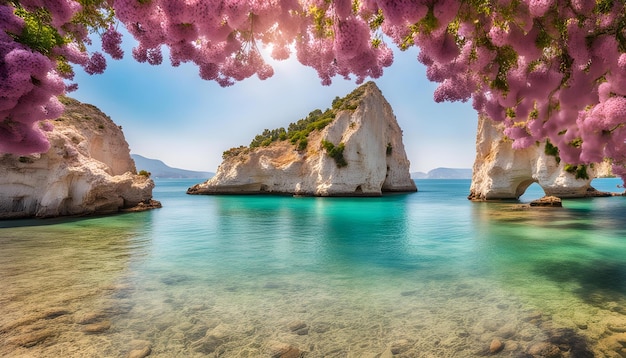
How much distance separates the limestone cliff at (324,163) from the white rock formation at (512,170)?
1728 centimetres

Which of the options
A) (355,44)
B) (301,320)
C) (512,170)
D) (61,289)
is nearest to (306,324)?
(301,320)

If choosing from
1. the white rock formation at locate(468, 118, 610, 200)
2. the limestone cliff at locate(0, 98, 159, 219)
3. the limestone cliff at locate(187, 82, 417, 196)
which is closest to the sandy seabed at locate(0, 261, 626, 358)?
the limestone cliff at locate(0, 98, 159, 219)

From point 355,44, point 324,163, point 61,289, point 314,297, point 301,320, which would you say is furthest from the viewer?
point 324,163

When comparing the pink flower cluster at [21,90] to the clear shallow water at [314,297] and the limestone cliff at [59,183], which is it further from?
the limestone cliff at [59,183]

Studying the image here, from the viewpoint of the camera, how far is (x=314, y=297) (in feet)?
27.4

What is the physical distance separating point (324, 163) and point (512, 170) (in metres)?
28.2

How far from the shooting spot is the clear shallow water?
5801 mm

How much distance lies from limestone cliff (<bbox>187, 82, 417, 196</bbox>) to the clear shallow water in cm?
3671

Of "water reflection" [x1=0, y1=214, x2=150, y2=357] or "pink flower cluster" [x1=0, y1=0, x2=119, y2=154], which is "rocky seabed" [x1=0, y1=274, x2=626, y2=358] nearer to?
"water reflection" [x1=0, y1=214, x2=150, y2=357]

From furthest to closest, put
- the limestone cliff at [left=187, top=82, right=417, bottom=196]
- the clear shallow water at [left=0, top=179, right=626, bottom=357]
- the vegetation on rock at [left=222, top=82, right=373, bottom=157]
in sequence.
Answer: the vegetation on rock at [left=222, top=82, right=373, bottom=157]
the limestone cliff at [left=187, top=82, right=417, bottom=196]
the clear shallow water at [left=0, top=179, right=626, bottom=357]

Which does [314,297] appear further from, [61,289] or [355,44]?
[61,289]

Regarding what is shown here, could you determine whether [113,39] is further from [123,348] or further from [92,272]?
[92,272]

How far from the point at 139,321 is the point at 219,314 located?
1.69 m

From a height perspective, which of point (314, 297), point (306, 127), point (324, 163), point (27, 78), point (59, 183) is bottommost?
point (314, 297)
